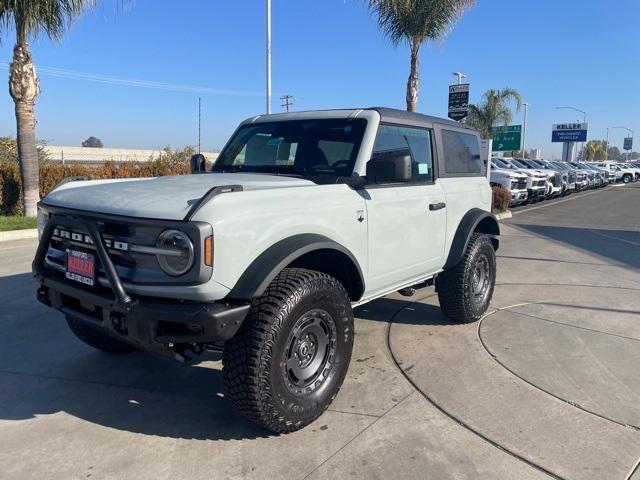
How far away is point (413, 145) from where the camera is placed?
4508 mm

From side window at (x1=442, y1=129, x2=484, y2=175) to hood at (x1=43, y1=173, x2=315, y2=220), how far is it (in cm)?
184

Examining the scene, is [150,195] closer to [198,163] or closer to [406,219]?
[406,219]

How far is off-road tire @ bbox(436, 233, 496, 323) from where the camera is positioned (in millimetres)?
4906

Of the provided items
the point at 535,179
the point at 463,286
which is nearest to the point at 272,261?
the point at 463,286

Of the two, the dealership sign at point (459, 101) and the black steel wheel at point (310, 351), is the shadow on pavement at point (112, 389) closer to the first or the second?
the black steel wheel at point (310, 351)

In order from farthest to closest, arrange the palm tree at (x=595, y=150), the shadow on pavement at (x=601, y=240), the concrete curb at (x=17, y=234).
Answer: the palm tree at (x=595, y=150)
the concrete curb at (x=17, y=234)
the shadow on pavement at (x=601, y=240)

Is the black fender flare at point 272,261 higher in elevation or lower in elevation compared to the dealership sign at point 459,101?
lower

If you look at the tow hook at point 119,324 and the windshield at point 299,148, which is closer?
the tow hook at point 119,324

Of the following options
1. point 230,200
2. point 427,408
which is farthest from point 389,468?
point 230,200

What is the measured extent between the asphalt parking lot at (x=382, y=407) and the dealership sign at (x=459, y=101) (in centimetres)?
1012

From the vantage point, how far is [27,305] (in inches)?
220

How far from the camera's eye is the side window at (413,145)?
4.10 metres

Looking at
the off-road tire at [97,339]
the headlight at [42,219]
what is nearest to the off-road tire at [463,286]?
the off-road tire at [97,339]

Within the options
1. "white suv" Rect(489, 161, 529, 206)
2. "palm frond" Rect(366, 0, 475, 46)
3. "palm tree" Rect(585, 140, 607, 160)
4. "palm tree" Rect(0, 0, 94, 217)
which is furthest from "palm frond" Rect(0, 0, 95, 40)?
"palm tree" Rect(585, 140, 607, 160)
